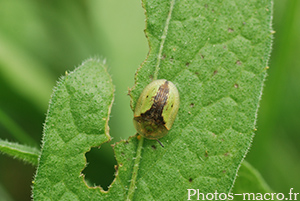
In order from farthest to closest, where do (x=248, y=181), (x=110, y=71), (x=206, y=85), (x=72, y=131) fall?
(x=110, y=71) < (x=248, y=181) < (x=206, y=85) < (x=72, y=131)

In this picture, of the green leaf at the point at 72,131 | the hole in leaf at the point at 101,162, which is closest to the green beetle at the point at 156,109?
the green leaf at the point at 72,131

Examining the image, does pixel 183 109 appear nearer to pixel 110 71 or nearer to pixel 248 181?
pixel 248 181

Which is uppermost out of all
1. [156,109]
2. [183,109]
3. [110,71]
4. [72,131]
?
[110,71]

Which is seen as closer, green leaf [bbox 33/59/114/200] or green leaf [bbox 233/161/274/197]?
green leaf [bbox 33/59/114/200]

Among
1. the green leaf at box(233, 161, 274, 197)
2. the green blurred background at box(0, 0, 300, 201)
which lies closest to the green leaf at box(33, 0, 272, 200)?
the green leaf at box(233, 161, 274, 197)

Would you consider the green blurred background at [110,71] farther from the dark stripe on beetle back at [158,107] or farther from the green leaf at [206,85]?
the green leaf at [206,85]

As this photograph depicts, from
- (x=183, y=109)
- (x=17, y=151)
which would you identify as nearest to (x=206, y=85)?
(x=183, y=109)

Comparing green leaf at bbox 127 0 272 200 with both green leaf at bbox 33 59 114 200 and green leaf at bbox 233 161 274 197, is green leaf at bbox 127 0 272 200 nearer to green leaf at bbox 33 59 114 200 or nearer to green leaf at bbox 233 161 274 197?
green leaf at bbox 33 59 114 200
